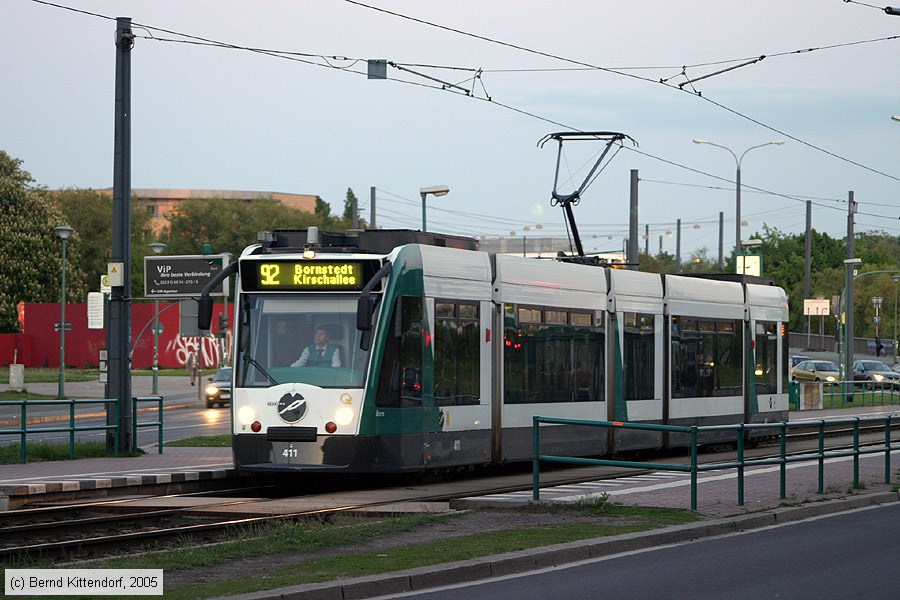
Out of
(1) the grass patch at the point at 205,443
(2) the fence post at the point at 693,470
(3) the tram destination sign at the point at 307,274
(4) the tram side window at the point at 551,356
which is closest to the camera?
(2) the fence post at the point at 693,470

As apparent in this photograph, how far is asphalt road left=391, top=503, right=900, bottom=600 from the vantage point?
9.90m

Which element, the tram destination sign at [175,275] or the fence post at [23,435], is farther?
the tram destination sign at [175,275]

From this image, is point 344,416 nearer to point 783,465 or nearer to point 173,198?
point 783,465

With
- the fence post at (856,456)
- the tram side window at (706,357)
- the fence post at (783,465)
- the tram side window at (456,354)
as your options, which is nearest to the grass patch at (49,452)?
the tram side window at (456,354)

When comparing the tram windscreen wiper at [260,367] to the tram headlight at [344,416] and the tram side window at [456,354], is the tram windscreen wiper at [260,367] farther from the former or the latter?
the tram side window at [456,354]

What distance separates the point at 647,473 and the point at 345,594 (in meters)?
11.9

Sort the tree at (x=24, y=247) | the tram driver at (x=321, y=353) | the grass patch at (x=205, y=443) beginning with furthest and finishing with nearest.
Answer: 1. the tree at (x=24, y=247)
2. the grass patch at (x=205, y=443)
3. the tram driver at (x=321, y=353)

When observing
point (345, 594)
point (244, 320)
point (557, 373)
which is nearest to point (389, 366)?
point (244, 320)

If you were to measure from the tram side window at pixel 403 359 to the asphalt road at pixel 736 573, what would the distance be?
17.5ft

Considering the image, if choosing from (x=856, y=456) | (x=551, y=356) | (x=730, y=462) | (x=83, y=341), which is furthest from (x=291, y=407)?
(x=83, y=341)

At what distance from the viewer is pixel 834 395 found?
50.6 meters

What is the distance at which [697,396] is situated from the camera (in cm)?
2525

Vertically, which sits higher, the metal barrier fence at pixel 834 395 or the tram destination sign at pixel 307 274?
the tram destination sign at pixel 307 274

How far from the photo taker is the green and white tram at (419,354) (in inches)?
679
